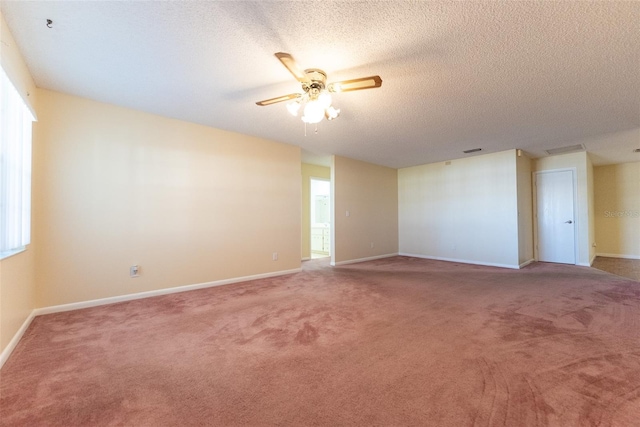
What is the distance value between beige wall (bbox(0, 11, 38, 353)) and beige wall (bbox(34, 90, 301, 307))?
26 cm

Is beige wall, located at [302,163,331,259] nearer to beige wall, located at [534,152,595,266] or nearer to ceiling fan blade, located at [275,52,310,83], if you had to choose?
ceiling fan blade, located at [275,52,310,83]

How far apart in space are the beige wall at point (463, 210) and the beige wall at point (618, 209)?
3.49 m

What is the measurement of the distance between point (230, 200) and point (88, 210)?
170 centimetres

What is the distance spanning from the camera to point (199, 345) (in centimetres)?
213

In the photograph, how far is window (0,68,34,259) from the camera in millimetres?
1905

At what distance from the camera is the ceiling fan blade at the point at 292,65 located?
6.37 ft

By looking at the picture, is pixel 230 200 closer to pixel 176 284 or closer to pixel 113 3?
pixel 176 284

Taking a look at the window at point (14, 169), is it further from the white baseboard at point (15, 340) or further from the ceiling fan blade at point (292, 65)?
the ceiling fan blade at point (292, 65)

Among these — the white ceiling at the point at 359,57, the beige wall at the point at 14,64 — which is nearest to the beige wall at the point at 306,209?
the white ceiling at the point at 359,57

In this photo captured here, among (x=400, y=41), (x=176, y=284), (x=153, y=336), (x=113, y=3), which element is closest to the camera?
(x=113, y=3)

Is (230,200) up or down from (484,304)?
up

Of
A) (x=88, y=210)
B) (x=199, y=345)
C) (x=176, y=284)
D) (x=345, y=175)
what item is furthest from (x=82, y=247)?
(x=345, y=175)

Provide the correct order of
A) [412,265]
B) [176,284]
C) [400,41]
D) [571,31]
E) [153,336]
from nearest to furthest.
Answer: [571,31] < [400,41] < [153,336] < [176,284] < [412,265]

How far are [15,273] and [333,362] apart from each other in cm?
270
